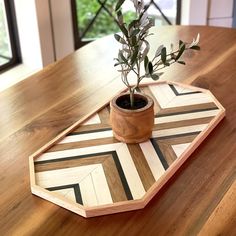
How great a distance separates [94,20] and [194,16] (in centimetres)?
52

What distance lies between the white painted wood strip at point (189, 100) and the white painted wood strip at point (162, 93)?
0.04 feet

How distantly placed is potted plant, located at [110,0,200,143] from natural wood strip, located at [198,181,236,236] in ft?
0.85

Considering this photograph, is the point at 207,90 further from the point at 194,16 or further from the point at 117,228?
the point at 194,16

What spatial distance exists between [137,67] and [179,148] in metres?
0.22

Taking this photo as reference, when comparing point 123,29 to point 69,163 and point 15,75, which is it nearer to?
point 69,163

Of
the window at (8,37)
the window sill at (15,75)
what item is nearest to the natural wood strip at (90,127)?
the window sill at (15,75)

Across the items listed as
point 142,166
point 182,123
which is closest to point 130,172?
point 142,166

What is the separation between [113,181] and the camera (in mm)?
966

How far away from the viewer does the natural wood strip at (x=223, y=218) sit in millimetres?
844

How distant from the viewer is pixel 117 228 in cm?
85

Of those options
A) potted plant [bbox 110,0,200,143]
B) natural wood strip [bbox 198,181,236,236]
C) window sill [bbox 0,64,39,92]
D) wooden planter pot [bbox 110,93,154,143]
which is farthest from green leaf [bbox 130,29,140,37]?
window sill [bbox 0,64,39,92]

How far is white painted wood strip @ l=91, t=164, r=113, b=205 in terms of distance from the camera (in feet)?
3.00

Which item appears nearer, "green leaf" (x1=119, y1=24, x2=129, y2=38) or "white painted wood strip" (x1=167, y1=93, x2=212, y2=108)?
"green leaf" (x1=119, y1=24, x2=129, y2=38)

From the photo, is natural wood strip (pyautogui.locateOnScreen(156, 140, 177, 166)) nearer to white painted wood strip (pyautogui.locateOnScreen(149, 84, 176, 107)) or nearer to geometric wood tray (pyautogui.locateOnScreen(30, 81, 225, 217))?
geometric wood tray (pyautogui.locateOnScreen(30, 81, 225, 217))
